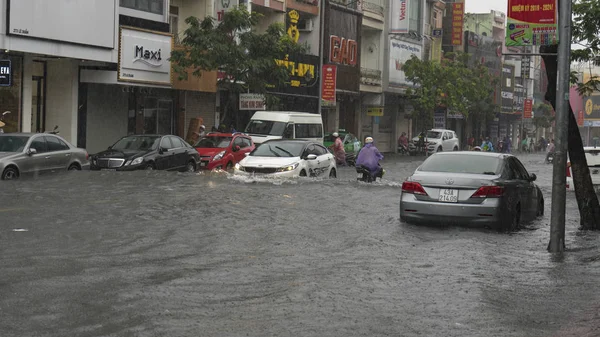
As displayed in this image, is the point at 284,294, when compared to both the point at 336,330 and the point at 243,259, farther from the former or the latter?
the point at 243,259

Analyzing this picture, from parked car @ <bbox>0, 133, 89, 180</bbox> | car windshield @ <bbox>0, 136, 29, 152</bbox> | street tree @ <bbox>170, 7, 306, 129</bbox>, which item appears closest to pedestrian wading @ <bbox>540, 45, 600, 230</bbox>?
parked car @ <bbox>0, 133, 89, 180</bbox>

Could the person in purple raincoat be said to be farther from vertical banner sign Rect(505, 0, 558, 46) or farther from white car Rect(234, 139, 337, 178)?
vertical banner sign Rect(505, 0, 558, 46)

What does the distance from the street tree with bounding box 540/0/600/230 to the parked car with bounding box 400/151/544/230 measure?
1.03 m

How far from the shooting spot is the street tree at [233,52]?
3591 centimetres

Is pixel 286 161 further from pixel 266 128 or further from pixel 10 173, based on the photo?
pixel 266 128

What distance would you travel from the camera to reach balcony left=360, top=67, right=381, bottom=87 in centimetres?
5816

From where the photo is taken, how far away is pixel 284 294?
9.35 metres

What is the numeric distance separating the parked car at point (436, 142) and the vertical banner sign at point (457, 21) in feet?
47.5

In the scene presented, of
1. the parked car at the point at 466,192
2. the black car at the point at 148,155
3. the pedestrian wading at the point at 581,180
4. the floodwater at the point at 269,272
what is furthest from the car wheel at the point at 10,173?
the pedestrian wading at the point at 581,180

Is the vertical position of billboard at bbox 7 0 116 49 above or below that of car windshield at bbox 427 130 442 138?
above

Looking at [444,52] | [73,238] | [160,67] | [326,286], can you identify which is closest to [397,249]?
[326,286]

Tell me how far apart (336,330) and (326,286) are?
218 cm

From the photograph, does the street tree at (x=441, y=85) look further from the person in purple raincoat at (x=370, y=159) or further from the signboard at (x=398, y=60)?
the person in purple raincoat at (x=370, y=159)

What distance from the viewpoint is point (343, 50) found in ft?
179
